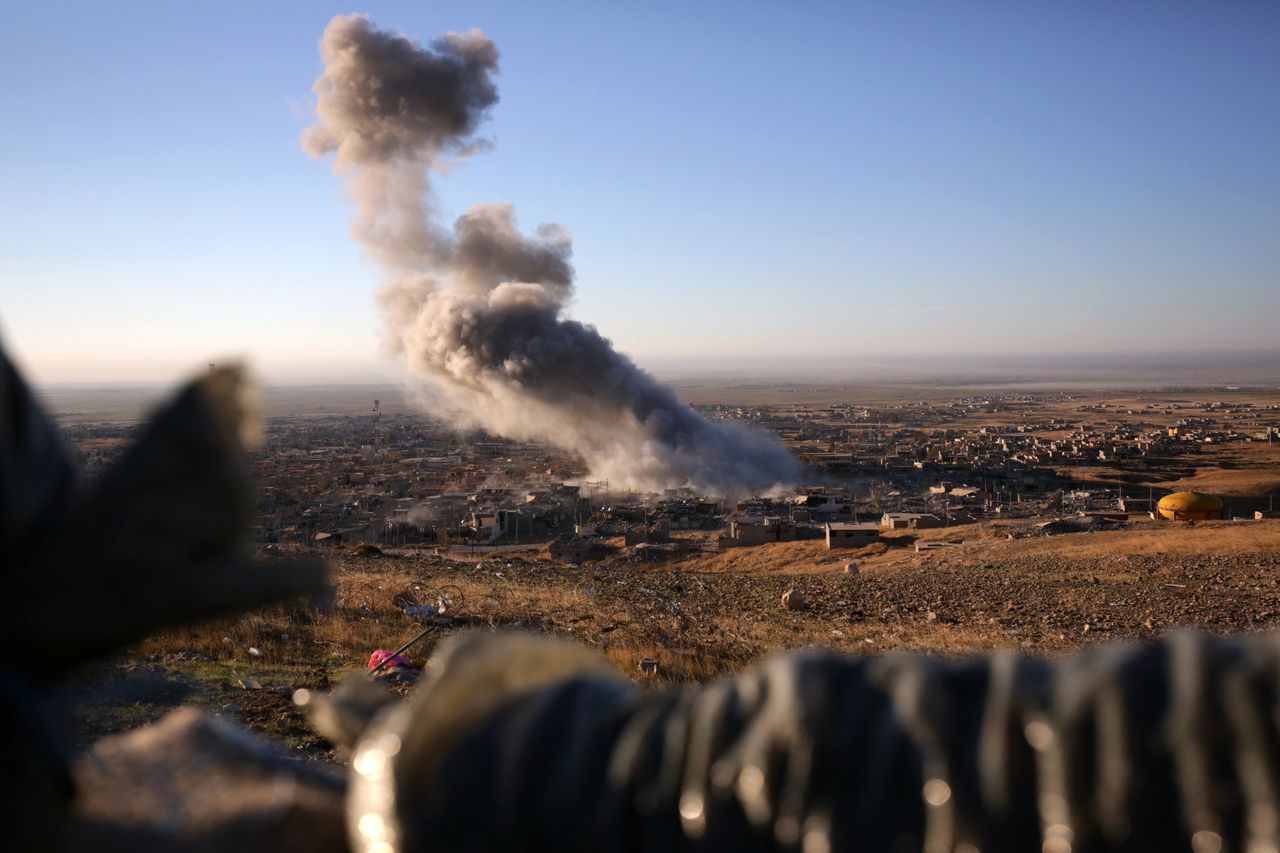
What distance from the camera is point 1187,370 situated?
197 meters

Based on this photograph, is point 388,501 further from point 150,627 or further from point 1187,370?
point 1187,370

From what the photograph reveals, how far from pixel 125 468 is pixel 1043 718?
683 millimetres

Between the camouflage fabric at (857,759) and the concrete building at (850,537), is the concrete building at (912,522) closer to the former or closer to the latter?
the concrete building at (850,537)

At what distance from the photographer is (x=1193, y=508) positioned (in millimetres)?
23297

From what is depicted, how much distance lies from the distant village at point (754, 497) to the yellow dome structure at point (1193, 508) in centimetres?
129

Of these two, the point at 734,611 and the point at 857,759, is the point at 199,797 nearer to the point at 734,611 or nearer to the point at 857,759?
the point at 857,759

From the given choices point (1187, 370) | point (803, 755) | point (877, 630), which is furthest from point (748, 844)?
point (1187, 370)

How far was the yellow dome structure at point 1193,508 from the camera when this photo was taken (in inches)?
917

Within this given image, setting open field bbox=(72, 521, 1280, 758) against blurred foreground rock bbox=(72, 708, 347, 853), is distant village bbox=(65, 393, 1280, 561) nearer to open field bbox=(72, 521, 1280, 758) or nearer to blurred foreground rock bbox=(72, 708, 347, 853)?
open field bbox=(72, 521, 1280, 758)

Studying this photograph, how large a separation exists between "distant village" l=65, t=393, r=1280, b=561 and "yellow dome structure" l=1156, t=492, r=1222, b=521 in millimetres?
1287

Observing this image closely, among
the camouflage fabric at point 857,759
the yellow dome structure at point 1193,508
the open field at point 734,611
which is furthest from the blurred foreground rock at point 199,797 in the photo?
the yellow dome structure at point 1193,508

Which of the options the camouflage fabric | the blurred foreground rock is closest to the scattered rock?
the blurred foreground rock

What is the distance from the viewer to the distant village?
90.4 ft

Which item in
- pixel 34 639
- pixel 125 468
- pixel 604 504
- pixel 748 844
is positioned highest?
pixel 125 468
